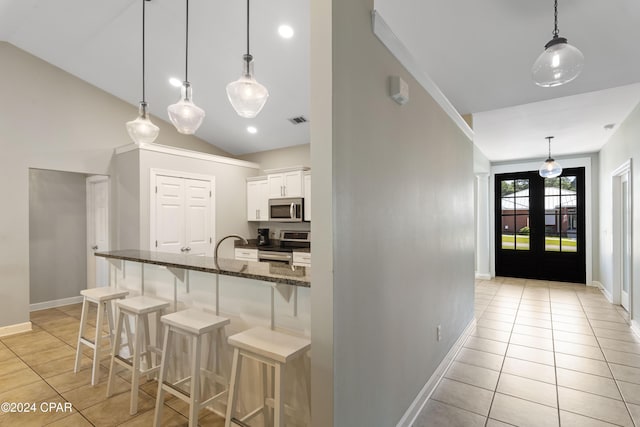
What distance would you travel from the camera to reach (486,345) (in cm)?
332

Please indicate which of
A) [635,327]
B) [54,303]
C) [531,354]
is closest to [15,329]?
[54,303]

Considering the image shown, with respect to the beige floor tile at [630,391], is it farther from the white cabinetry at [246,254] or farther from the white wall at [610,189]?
the white cabinetry at [246,254]

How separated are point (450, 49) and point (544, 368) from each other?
2.96 metres

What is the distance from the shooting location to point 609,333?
3.59m

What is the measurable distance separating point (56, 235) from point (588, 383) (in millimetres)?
6962

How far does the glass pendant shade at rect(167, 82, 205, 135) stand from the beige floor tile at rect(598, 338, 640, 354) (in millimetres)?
4586

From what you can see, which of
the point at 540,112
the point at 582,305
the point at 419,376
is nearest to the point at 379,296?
the point at 419,376

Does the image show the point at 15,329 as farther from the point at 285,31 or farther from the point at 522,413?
the point at 522,413

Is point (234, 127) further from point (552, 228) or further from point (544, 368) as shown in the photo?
point (552, 228)

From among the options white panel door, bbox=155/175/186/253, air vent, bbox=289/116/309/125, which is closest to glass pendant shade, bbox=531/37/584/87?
air vent, bbox=289/116/309/125

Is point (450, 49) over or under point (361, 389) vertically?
over

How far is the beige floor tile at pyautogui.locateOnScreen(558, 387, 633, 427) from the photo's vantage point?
6.87 feet

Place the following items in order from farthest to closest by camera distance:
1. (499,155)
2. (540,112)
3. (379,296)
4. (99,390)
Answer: (499,155) < (540,112) < (99,390) < (379,296)

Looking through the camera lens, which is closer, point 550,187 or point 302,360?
point 302,360
